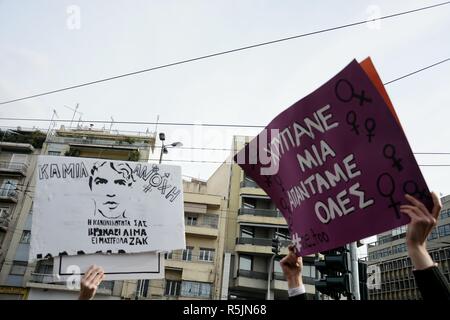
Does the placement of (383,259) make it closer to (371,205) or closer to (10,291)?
(10,291)

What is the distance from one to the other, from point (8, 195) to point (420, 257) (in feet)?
116

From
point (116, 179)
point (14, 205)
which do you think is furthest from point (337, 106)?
point (14, 205)

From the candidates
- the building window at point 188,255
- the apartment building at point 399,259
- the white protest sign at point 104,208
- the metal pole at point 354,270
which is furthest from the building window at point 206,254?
the apartment building at point 399,259

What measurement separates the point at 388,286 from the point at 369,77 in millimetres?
90416

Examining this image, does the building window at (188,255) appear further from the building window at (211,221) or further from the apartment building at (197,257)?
the building window at (211,221)

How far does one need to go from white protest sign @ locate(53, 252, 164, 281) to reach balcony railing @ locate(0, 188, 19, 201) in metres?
31.5

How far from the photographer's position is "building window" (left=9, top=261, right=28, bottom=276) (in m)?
27.4

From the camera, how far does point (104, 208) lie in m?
4.12

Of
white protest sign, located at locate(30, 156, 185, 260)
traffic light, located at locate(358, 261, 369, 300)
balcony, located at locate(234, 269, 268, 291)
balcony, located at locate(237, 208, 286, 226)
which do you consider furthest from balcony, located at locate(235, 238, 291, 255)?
white protest sign, located at locate(30, 156, 185, 260)

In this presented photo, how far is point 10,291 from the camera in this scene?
2648 cm

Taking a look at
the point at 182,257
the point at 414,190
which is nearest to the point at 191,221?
the point at 182,257

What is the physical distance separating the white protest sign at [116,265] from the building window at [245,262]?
27.8m

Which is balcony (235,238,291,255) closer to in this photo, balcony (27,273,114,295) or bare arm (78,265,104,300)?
balcony (27,273,114,295)

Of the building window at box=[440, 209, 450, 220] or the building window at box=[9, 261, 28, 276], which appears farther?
the building window at box=[440, 209, 450, 220]
